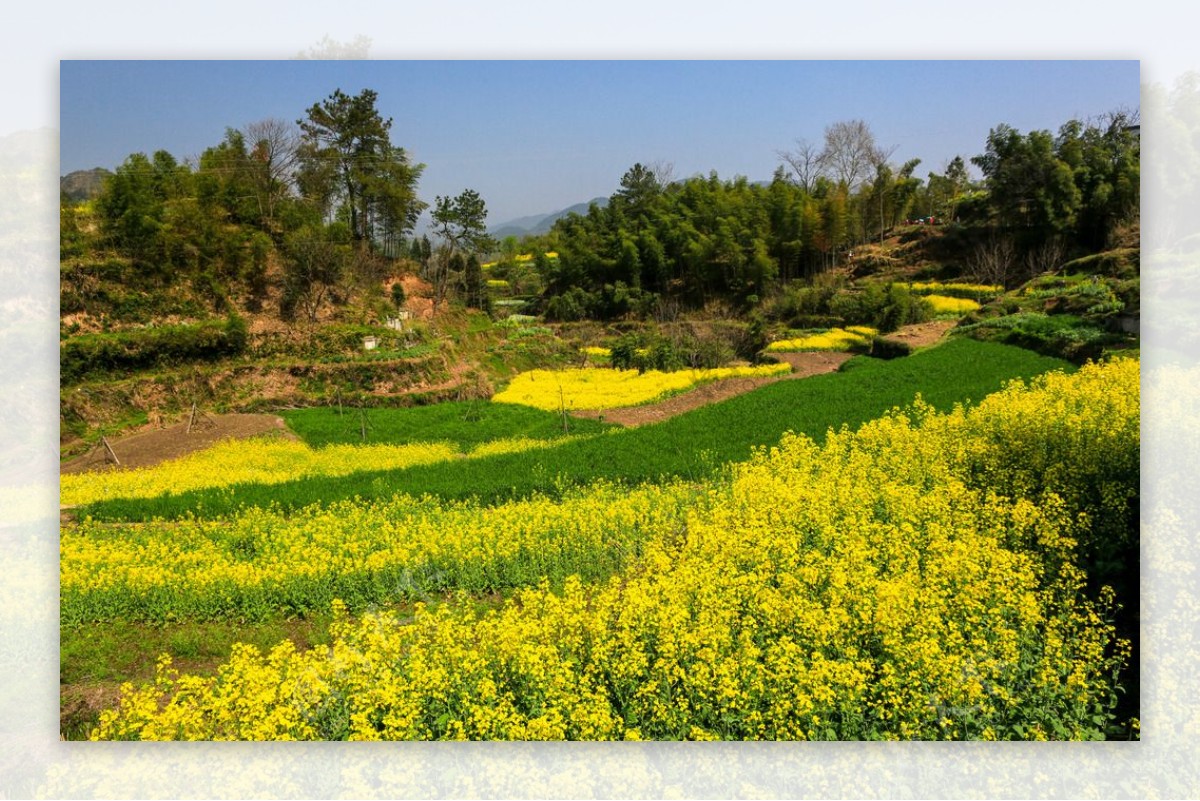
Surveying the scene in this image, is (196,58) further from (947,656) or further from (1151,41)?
(1151,41)

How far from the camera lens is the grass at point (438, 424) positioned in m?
8.41

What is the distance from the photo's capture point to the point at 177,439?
688cm

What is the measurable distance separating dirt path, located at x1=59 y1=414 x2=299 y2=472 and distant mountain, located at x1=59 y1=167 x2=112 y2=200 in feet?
6.41

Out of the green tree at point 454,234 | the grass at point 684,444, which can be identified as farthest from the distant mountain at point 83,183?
the green tree at point 454,234

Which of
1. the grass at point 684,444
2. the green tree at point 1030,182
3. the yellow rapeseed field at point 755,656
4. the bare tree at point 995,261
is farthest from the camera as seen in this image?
the bare tree at point 995,261

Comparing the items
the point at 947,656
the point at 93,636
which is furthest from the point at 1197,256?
the point at 93,636

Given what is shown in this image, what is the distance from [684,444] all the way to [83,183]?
569cm

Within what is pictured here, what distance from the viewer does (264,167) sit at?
7.48 meters

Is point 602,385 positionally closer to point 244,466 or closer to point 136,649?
point 244,466

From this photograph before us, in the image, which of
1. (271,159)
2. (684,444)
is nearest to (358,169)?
(271,159)

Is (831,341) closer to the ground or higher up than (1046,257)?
closer to the ground

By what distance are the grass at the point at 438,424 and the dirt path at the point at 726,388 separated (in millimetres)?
493

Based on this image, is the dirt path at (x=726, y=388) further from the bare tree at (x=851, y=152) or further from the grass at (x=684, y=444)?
the bare tree at (x=851, y=152)

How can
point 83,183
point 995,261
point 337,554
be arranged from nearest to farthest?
point 337,554
point 83,183
point 995,261
